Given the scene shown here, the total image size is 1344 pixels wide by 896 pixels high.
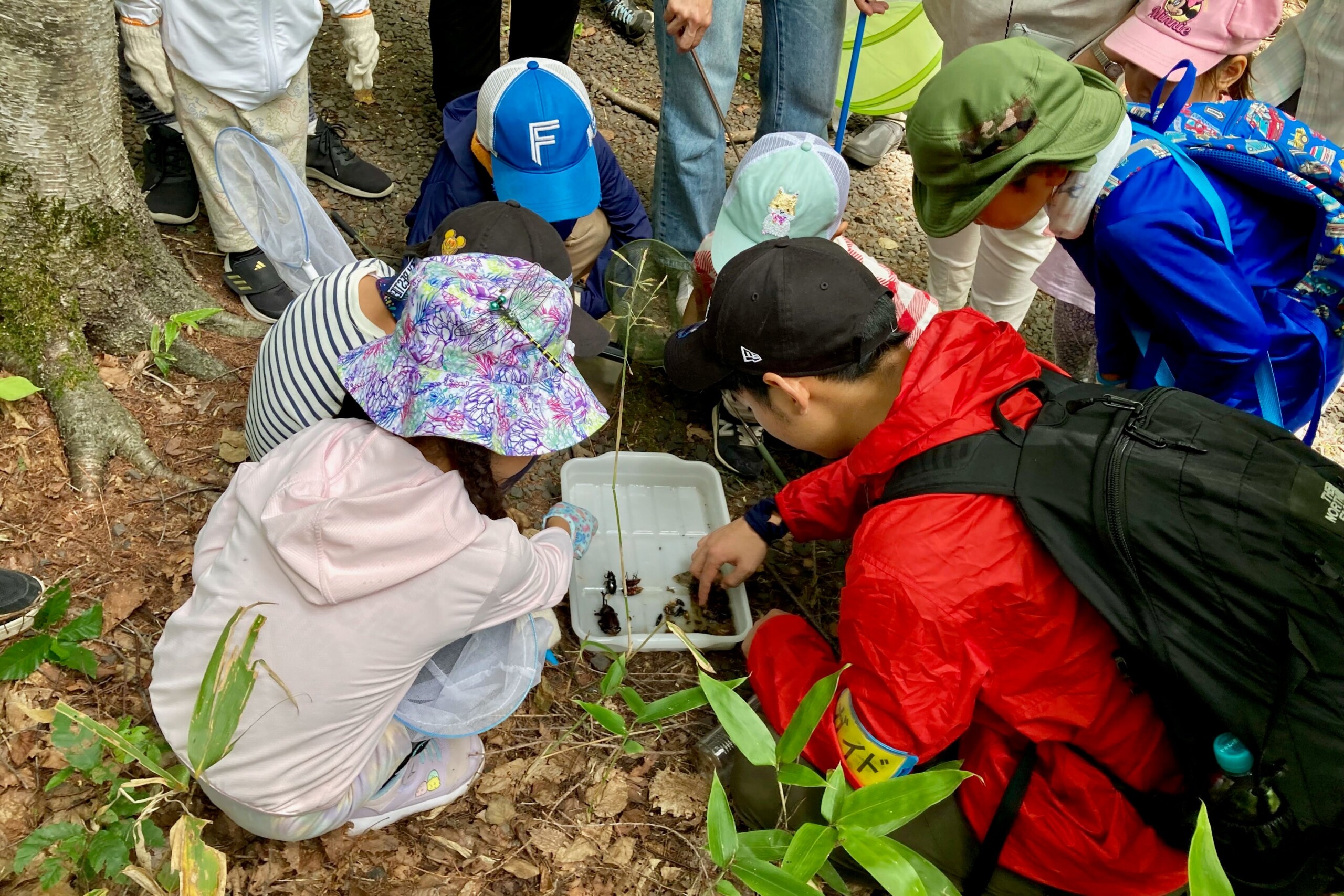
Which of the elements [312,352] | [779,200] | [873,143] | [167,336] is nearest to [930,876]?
[312,352]

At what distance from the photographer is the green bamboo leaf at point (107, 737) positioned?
52.9 inches

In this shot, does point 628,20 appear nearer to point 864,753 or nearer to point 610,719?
point 610,719

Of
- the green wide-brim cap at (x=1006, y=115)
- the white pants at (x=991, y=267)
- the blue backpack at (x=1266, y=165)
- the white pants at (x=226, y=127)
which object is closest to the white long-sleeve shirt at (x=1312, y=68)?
the white pants at (x=991, y=267)

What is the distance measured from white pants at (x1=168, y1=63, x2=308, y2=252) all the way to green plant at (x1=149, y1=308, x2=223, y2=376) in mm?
354

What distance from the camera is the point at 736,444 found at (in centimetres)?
289

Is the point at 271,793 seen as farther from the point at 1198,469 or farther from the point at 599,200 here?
the point at 599,200

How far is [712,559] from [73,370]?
1686mm

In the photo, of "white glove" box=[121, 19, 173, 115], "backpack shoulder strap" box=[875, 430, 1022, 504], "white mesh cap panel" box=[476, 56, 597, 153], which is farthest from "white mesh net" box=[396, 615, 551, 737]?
"white glove" box=[121, 19, 173, 115]

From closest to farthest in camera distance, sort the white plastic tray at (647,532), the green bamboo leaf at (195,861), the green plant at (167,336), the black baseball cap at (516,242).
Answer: the green bamboo leaf at (195,861) → the black baseball cap at (516,242) → the white plastic tray at (647,532) → the green plant at (167,336)

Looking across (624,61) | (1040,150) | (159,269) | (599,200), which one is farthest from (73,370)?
(624,61)

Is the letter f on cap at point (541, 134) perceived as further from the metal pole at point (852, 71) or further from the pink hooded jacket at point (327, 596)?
the pink hooded jacket at point (327, 596)

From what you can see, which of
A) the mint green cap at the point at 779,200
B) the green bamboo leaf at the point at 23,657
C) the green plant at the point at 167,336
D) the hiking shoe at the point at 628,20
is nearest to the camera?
the green bamboo leaf at the point at 23,657

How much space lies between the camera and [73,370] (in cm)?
219

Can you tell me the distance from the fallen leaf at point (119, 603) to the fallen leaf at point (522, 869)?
3.32 ft
